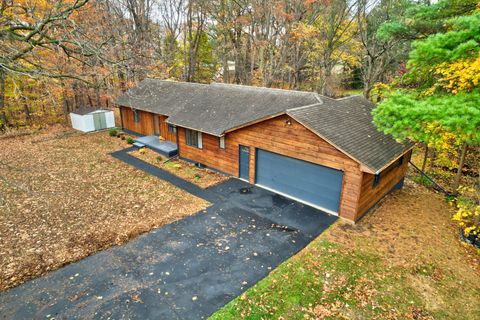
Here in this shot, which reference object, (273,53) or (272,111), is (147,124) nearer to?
(272,111)

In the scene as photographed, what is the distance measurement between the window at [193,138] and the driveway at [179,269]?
5.37 meters

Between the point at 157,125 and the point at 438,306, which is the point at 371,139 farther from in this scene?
the point at 157,125

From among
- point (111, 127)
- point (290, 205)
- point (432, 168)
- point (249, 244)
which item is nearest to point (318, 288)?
point (249, 244)

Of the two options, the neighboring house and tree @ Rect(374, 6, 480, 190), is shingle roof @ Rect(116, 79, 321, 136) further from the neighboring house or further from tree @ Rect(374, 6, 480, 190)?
tree @ Rect(374, 6, 480, 190)

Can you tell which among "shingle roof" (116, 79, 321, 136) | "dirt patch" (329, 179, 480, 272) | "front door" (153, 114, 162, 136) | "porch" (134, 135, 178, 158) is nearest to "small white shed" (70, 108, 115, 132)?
"shingle roof" (116, 79, 321, 136)

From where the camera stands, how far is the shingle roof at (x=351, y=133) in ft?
35.2

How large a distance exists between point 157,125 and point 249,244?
1386 cm

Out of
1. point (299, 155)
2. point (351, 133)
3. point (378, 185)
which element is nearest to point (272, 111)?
point (299, 155)

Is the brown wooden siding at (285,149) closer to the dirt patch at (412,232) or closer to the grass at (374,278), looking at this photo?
the dirt patch at (412,232)

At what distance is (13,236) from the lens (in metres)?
10.1

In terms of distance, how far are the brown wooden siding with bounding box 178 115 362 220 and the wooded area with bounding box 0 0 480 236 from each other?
2.35 metres

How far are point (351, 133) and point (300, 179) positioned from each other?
114 inches

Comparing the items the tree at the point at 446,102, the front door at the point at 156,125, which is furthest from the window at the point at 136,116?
the tree at the point at 446,102

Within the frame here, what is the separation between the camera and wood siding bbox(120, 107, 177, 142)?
794 inches
